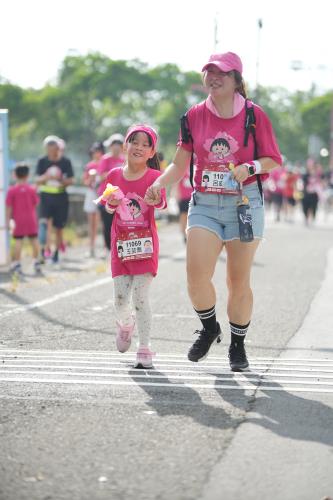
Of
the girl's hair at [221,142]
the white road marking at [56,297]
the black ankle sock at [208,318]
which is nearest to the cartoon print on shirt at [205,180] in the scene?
the girl's hair at [221,142]

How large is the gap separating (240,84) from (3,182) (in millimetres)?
8681

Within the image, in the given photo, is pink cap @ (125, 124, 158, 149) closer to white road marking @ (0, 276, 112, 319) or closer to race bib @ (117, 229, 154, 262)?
race bib @ (117, 229, 154, 262)

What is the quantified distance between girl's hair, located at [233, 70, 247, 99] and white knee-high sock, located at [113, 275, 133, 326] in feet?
4.52

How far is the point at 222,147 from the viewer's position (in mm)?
6504

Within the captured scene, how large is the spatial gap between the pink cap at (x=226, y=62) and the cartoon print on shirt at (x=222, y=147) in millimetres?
383

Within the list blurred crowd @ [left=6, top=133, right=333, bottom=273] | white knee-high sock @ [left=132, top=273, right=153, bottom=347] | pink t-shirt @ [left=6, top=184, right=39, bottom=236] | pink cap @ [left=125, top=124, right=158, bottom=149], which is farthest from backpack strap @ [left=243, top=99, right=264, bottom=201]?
pink t-shirt @ [left=6, top=184, right=39, bottom=236]

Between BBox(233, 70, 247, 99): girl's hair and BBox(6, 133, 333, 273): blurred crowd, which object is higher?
BBox(233, 70, 247, 99): girl's hair

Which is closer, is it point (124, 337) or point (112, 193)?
point (112, 193)

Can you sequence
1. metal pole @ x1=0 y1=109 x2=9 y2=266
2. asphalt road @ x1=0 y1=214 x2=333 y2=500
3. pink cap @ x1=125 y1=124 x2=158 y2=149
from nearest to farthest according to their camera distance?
1. asphalt road @ x1=0 y1=214 x2=333 y2=500
2. pink cap @ x1=125 y1=124 x2=158 y2=149
3. metal pole @ x1=0 y1=109 x2=9 y2=266

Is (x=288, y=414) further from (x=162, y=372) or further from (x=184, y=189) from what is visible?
(x=184, y=189)

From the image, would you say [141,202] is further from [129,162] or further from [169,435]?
[169,435]

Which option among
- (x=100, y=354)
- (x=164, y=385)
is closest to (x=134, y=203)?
(x=100, y=354)

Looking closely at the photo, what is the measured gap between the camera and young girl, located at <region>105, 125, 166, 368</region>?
6.93 meters

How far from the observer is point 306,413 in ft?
17.9
